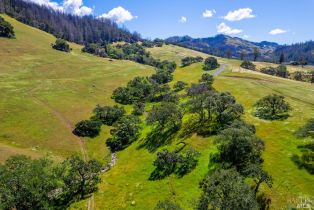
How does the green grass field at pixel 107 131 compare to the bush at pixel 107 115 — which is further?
the bush at pixel 107 115

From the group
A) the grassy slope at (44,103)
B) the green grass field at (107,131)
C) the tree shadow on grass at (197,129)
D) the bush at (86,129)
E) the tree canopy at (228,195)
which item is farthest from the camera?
the bush at (86,129)

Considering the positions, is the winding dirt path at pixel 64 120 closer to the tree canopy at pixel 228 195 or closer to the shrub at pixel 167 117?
the shrub at pixel 167 117

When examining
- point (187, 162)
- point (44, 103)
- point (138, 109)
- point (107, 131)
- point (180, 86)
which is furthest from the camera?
point (180, 86)

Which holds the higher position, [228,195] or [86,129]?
[228,195]

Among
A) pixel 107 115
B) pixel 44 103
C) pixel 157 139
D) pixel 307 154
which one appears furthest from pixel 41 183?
pixel 44 103

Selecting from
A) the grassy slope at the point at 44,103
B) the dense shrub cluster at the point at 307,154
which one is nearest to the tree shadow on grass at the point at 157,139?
the grassy slope at the point at 44,103

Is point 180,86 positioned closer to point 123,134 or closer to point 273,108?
point 123,134

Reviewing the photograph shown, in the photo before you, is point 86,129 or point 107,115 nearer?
point 86,129

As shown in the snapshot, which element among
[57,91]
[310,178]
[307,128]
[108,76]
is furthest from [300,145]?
[108,76]
